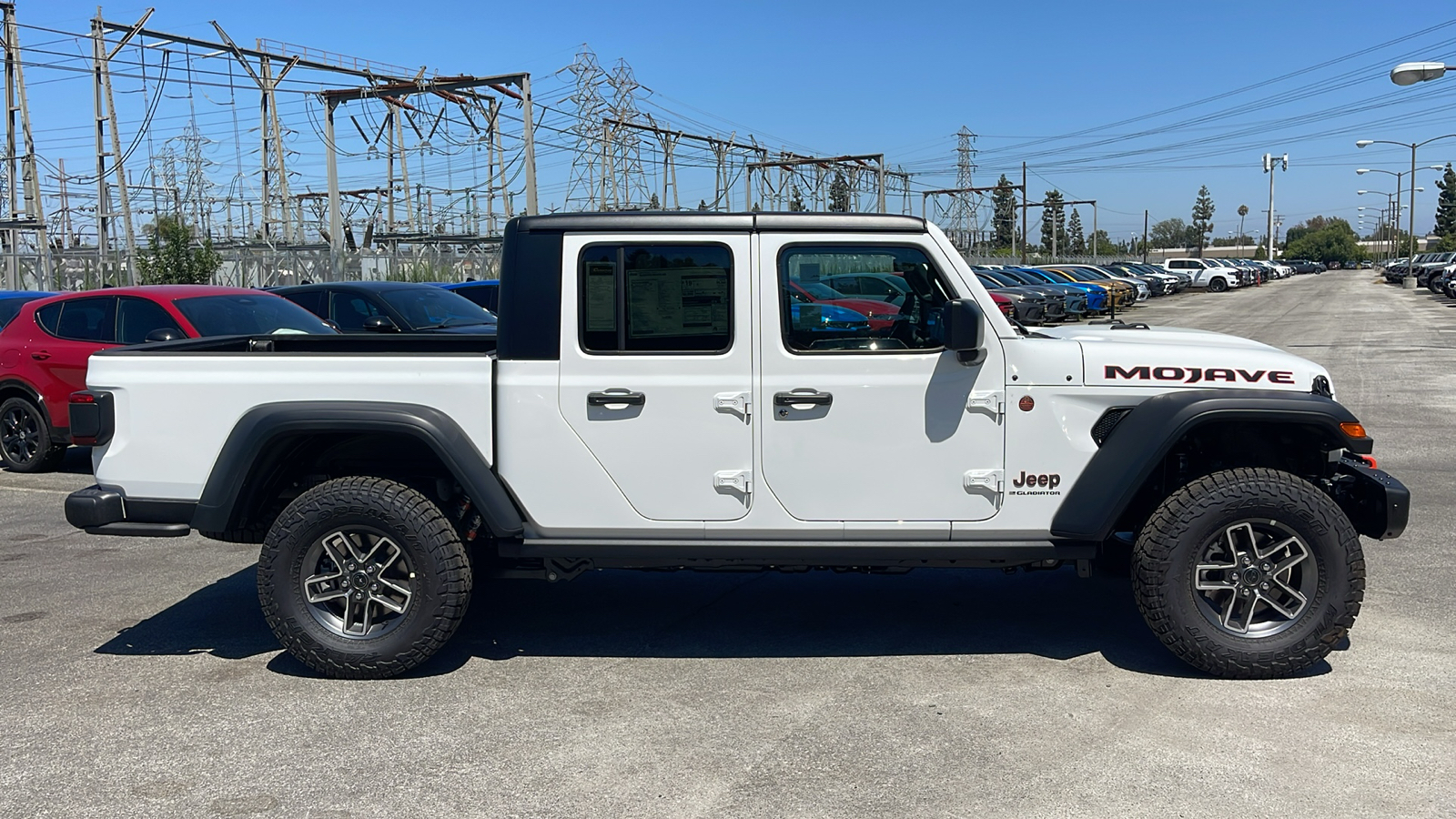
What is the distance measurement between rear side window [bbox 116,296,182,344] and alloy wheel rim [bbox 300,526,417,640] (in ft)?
19.7

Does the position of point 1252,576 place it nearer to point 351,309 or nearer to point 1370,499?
point 1370,499

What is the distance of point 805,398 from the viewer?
4.74 metres

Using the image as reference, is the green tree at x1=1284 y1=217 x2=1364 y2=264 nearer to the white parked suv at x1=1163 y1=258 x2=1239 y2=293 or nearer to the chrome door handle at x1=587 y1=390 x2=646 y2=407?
the white parked suv at x1=1163 y1=258 x2=1239 y2=293

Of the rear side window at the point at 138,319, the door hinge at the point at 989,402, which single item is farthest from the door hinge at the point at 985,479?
the rear side window at the point at 138,319

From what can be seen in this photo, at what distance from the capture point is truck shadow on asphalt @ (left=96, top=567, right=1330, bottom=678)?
5254mm

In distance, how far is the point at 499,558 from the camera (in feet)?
17.4

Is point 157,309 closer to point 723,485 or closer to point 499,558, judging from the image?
point 499,558

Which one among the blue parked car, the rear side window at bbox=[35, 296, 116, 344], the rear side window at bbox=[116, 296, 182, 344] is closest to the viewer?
the rear side window at bbox=[116, 296, 182, 344]

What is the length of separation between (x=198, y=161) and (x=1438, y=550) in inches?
2474

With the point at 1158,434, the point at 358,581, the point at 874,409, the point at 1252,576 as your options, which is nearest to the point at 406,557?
the point at 358,581

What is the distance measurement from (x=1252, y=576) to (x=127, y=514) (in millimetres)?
4776

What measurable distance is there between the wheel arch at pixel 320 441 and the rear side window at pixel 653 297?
2.28ft

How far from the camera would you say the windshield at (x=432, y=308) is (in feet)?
42.4

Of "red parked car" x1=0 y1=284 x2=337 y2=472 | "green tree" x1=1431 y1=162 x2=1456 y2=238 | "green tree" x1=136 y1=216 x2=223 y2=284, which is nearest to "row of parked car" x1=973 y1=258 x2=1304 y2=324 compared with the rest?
"red parked car" x1=0 y1=284 x2=337 y2=472
